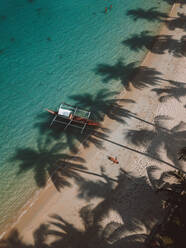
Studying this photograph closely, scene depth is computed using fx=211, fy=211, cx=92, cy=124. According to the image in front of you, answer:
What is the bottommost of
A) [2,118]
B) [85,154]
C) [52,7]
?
[85,154]

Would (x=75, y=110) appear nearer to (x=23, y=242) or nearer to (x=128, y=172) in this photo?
(x=128, y=172)

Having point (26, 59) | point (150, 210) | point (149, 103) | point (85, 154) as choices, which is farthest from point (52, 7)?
point (150, 210)

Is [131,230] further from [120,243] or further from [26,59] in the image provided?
[26,59]

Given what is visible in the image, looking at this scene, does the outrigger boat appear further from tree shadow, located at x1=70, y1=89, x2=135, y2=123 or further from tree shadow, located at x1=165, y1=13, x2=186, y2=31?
tree shadow, located at x1=165, y1=13, x2=186, y2=31

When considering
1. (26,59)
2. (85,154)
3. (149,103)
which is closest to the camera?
(85,154)

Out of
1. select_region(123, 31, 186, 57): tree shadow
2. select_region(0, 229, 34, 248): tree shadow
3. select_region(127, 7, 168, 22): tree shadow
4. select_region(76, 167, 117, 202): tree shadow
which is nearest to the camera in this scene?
select_region(0, 229, 34, 248): tree shadow

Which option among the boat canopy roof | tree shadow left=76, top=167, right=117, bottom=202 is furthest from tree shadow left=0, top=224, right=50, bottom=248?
the boat canopy roof

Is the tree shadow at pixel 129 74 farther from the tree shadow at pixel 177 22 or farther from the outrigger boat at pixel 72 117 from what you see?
the tree shadow at pixel 177 22
